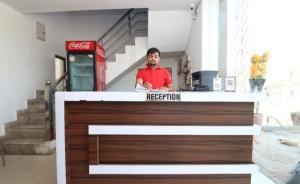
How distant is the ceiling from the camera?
4.28 meters

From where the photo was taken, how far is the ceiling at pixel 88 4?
4.28 metres

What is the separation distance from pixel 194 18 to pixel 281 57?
2.01m

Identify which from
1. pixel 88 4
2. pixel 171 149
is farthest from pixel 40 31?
pixel 171 149

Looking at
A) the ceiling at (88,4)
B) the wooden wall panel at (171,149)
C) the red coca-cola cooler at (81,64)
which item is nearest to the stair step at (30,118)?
the red coca-cola cooler at (81,64)

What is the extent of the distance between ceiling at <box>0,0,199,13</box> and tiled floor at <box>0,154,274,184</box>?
117 inches

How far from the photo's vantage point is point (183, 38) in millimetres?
5270

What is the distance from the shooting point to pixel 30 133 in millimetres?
4449

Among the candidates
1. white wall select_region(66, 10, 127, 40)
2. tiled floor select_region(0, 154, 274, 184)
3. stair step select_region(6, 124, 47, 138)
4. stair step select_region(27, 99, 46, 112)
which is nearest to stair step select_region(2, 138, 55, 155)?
tiled floor select_region(0, 154, 274, 184)

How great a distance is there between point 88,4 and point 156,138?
3.60m

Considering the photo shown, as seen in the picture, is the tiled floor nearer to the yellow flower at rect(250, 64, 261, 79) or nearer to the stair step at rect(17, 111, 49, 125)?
the stair step at rect(17, 111, 49, 125)

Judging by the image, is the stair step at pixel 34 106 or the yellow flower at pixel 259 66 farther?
the stair step at pixel 34 106

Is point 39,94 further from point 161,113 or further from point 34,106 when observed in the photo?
point 161,113

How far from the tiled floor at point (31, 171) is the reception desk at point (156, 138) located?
3.83 feet

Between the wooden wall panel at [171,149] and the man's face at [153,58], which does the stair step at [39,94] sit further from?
the wooden wall panel at [171,149]
